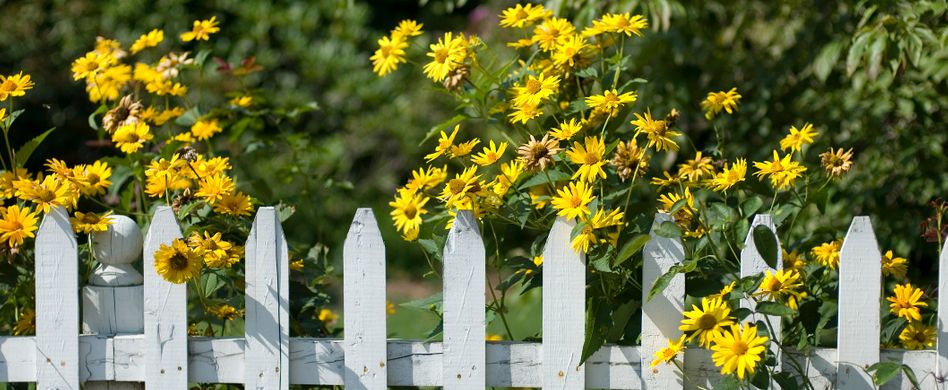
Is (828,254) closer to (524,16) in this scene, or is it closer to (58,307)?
(524,16)

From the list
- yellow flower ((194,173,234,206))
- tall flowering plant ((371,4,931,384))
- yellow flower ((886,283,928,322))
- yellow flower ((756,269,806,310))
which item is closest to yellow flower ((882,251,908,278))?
tall flowering plant ((371,4,931,384))

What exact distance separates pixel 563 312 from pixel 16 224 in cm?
96

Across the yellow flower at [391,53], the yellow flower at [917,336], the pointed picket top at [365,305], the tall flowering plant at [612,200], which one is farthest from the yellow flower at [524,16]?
the yellow flower at [917,336]

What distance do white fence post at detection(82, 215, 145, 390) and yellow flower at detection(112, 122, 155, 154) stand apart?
26 centimetres

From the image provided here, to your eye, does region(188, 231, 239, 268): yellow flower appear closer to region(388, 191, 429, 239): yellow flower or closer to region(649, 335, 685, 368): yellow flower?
region(388, 191, 429, 239): yellow flower

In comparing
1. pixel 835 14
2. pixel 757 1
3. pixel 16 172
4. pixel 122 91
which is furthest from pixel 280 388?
pixel 757 1

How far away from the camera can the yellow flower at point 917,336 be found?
6.46ft

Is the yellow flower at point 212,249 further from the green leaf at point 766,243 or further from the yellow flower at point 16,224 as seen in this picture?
the green leaf at point 766,243

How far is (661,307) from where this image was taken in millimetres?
1891

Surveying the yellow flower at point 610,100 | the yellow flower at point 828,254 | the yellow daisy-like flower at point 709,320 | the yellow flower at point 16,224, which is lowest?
the yellow daisy-like flower at point 709,320

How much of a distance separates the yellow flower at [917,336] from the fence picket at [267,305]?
3.67 feet

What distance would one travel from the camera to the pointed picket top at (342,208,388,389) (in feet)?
6.16

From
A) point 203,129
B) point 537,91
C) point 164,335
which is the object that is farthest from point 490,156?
point 203,129

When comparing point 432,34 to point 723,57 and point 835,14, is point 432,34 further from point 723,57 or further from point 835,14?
point 835,14
